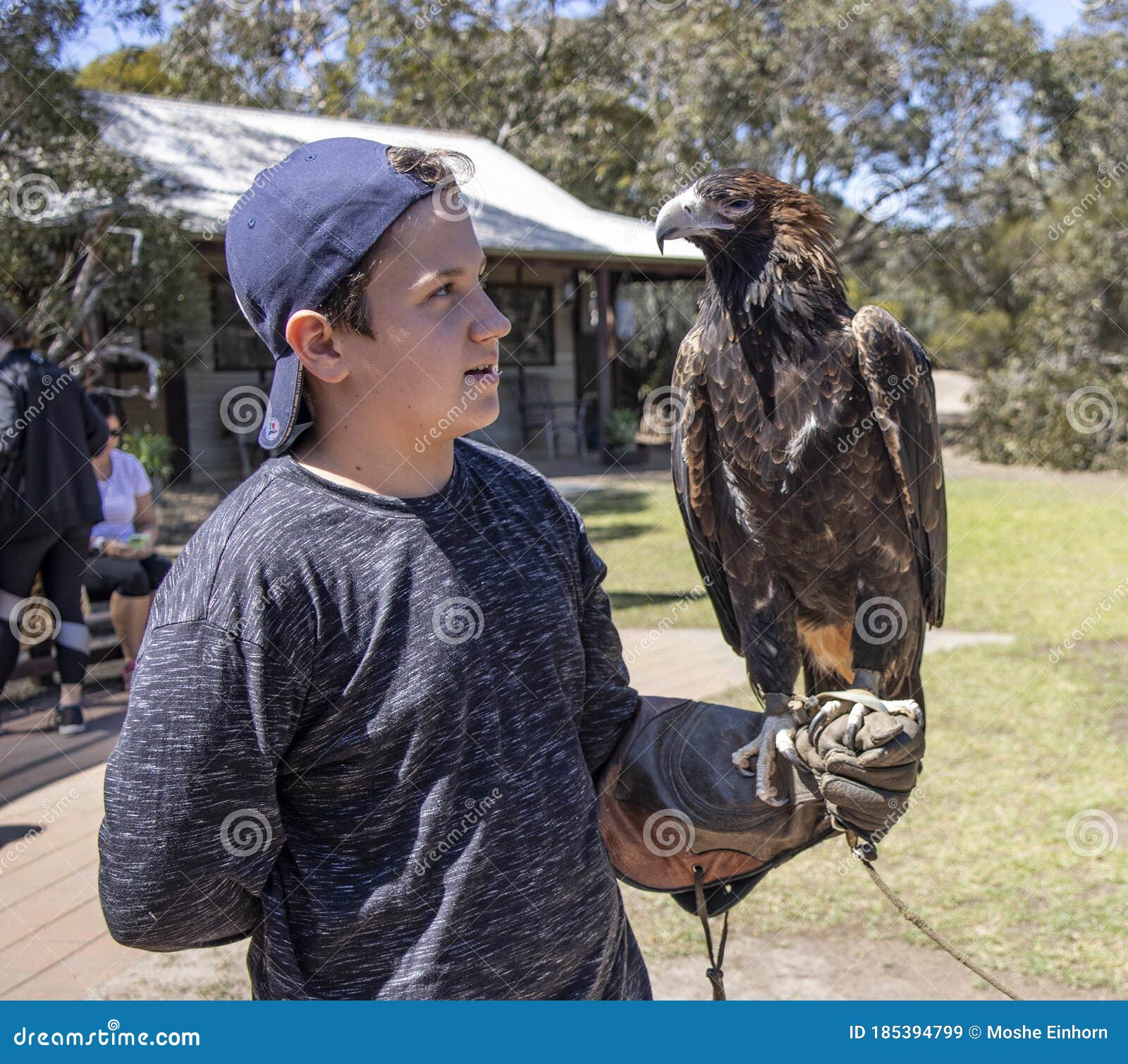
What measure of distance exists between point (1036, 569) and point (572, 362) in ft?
39.2

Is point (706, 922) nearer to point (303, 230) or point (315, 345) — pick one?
point (315, 345)

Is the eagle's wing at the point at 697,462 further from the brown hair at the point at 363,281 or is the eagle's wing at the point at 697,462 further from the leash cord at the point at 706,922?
the brown hair at the point at 363,281

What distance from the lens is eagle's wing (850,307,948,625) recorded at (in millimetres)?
2551

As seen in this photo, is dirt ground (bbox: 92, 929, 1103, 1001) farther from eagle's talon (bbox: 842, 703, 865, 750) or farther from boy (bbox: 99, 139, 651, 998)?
boy (bbox: 99, 139, 651, 998)

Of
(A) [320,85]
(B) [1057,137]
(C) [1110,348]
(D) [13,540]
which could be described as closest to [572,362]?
(C) [1110,348]

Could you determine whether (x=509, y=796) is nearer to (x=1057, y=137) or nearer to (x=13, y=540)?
(x=13, y=540)

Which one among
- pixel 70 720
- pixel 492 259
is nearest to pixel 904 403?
pixel 70 720

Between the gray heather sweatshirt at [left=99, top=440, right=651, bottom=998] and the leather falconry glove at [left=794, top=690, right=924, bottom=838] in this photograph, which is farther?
the leather falconry glove at [left=794, top=690, right=924, bottom=838]

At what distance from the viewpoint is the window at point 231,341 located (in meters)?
15.4

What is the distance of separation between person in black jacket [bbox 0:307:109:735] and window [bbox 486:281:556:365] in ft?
44.1

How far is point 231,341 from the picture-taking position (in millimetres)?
16125

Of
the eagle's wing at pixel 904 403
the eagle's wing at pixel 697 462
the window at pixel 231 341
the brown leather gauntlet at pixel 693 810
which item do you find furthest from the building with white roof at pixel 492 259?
the brown leather gauntlet at pixel 693 810

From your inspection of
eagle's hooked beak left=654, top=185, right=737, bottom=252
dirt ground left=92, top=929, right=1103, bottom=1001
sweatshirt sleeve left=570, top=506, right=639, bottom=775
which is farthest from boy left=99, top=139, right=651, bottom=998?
dirt ground left=92, top=929, right=1103, bottom=1001

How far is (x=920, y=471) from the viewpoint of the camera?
274 centimetres
